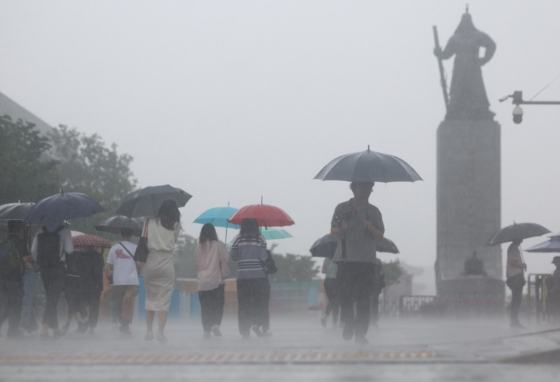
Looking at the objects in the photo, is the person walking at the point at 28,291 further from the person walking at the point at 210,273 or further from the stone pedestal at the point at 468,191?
the stone pedestal at the point at 468,191

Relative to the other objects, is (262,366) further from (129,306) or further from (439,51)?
(439,51)

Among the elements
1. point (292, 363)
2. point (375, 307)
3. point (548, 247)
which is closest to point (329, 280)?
point (375, 307)

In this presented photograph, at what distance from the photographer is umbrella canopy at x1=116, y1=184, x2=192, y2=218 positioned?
1240cm

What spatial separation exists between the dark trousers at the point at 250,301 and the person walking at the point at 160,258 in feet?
4.19

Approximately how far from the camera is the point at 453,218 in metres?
41.1

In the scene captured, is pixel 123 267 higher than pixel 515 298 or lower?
higher

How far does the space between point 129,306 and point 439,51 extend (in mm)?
33325

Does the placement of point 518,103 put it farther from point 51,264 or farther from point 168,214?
point 51,264

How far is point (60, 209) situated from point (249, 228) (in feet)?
8.13

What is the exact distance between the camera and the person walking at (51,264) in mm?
11328

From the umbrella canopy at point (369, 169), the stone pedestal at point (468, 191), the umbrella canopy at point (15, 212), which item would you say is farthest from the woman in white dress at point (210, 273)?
the stone pedestal at point (468, 191)

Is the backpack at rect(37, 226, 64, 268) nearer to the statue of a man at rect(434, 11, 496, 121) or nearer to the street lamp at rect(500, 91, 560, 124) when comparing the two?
the street lamp at rect(500, 91, 560, 124)

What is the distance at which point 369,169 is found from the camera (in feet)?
32.4

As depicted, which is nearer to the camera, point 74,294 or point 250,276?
point 250,276
